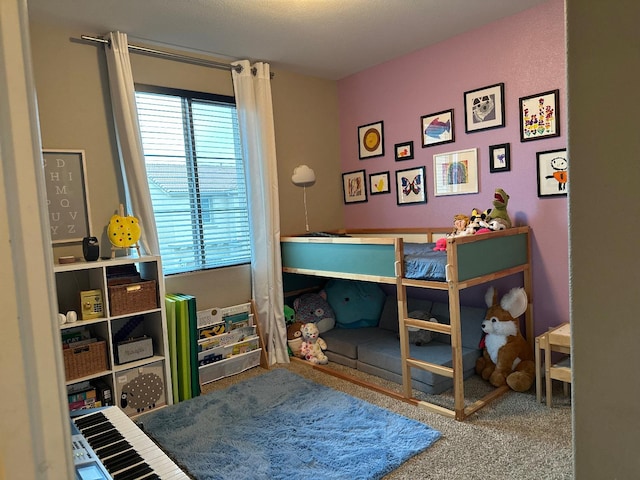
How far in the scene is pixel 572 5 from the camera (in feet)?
2.12

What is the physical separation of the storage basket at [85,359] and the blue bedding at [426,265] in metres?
1.94

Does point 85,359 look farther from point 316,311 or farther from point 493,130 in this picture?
point 493,130

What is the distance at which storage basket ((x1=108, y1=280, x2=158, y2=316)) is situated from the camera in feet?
8.88

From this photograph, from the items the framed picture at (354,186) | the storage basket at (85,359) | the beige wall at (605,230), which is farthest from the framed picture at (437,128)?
the beige wall at (605,230)

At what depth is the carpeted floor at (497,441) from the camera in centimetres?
204

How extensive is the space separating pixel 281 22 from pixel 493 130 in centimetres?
168

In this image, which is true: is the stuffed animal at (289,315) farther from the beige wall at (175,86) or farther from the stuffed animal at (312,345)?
the beige wall at (175,86)

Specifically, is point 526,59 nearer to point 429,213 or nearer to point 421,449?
point 429,213

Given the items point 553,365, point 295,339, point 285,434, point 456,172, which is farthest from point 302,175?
point 553,365

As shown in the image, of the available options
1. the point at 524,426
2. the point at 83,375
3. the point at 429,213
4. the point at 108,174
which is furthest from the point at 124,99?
the point at 524,426

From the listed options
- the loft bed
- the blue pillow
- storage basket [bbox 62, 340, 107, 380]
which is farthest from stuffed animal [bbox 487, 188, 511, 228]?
storage basket [bbox 62, 340, 107, 380]

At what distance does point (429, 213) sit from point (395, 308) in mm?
871

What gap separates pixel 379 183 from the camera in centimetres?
402

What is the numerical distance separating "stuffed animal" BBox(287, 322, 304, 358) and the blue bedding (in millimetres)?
1326
